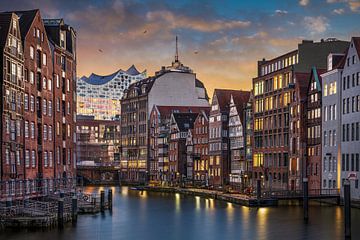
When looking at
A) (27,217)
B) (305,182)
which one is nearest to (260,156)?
(305,182)

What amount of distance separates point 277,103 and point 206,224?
4526 centimetres

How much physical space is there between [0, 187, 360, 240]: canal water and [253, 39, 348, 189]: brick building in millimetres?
21224

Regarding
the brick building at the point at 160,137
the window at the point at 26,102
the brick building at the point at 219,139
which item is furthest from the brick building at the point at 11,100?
the brick building at the point at 160,137

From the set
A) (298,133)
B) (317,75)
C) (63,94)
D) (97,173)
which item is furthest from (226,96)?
(97,173)

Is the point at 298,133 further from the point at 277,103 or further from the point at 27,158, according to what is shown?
the point at 27,158

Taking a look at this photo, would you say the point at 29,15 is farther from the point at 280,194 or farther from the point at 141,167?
the point at 141,167

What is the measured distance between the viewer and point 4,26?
2685 inches

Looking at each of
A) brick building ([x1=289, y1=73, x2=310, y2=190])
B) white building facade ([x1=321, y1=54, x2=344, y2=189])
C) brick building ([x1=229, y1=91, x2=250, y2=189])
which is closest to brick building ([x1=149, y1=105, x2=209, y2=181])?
brick building ([x1=229, y1=91, x2=250, y2=189])

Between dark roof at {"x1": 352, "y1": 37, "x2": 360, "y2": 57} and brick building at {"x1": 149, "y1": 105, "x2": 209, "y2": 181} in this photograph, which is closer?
dark roof at {"x1": 352, "y1": 37, "x2": 360, "y2": 57}

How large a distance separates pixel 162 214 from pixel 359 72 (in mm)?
28102

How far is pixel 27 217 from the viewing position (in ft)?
198

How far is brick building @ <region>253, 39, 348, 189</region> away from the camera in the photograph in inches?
4208

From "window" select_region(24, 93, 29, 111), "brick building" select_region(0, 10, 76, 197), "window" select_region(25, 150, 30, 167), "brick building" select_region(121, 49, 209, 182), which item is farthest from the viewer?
"brick building" select_region(121, 49, 209, 182)

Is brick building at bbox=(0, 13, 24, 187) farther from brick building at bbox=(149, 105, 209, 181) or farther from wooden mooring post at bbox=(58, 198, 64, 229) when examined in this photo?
brick building at bbox=(149, 105, 209, 181)
